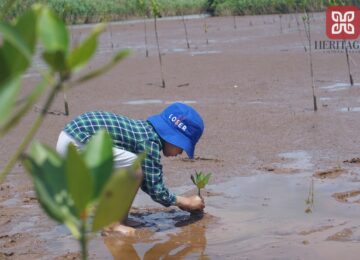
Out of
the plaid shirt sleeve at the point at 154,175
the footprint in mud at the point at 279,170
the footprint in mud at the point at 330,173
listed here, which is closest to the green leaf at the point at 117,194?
the plaid shirt sleeve at the point at 154,175

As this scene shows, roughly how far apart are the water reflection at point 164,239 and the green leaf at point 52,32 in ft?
10.8

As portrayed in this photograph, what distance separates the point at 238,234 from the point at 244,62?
9256mm

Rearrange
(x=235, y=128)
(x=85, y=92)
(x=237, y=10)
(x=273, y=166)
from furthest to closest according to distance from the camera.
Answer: (x=237, y=10) → (x=85, y=92) → (x=235, y=128) → (x=273, y=166)

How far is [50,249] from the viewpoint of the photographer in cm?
430

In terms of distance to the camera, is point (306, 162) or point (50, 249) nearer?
point (50, 249)

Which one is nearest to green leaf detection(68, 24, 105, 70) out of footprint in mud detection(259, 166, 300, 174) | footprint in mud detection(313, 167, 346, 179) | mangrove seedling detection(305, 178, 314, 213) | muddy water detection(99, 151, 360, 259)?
muddy water detection(99, 151, 360, 259)

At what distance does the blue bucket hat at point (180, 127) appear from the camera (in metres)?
4.43

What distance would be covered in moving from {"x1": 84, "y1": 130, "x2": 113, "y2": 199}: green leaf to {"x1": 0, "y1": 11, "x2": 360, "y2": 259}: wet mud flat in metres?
3.11

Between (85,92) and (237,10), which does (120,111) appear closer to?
(85,92)

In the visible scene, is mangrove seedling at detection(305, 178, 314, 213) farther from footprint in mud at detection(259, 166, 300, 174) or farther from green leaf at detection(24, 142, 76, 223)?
green leaf at detection(24, 142, 76, 223)

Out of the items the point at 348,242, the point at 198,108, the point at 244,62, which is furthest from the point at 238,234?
the point at 244,62

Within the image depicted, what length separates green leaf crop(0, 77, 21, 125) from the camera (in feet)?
2.87

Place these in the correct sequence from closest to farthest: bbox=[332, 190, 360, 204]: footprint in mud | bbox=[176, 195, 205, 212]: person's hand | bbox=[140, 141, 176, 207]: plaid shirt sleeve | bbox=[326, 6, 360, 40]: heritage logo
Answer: bbox=[140, 141, 176, 207]: plaid shirt sleeve
bbox=[176, 195, 205, 212]: person's hand
bbox=[332, 190, 360, 204]: footprint in mud
bbox=[326, 6, 360, 40]: heritage logo

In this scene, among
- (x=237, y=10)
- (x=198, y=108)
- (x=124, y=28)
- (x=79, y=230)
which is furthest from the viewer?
(x=237, y=10)
